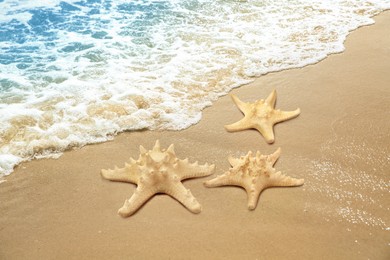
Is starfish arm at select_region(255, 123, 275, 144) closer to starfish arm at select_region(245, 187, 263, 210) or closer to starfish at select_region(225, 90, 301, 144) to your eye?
starfish at select_region(225, 90, 301, 144)

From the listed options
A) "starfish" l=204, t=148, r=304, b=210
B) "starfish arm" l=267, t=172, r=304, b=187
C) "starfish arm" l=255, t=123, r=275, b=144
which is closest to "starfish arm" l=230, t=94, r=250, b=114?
"starfish arm" l=255, t=123, r=275, b=144

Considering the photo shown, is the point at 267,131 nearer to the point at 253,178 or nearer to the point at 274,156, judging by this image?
the point at 274,156

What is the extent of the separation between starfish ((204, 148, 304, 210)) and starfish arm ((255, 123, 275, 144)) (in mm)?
603

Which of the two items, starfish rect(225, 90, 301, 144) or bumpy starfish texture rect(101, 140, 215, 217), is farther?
starfish rect(225, 90, 301, 144)

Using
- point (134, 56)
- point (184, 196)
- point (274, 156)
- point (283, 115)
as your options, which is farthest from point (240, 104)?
point (134, 56)

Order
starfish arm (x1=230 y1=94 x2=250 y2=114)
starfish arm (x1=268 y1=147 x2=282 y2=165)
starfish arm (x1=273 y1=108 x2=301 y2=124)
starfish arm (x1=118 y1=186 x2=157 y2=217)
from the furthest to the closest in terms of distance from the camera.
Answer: starfish arm (x1=230 y1=94 x2=250 y2=114)
starfish arm (x1=273 y1=108 x2=301 y2=124)
starfish arm (x1=268 y1=147 x2=282 y2=165)
starfish arm (x1=118 y1=186 x2=157 y2=217)

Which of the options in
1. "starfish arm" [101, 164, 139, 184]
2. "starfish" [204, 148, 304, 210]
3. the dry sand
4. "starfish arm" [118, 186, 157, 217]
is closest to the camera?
the dry sand

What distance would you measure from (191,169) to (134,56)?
3343 millimetres

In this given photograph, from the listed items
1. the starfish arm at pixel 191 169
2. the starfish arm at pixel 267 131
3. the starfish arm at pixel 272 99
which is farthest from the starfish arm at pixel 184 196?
the starfish arm at pixel 272 99

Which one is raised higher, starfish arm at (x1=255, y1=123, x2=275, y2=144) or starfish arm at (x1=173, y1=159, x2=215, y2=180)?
starfish arm at (x1=255, y1=123, x2=275, y2=144)

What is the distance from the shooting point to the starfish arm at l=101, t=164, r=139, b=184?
11.9ft

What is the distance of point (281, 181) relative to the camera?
11.8 feet

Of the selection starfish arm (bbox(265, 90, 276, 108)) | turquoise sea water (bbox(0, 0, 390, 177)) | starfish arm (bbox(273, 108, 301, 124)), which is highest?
starfish arm (bbox(265, 90, 276, 108))

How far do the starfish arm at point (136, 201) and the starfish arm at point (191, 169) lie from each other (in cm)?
33
